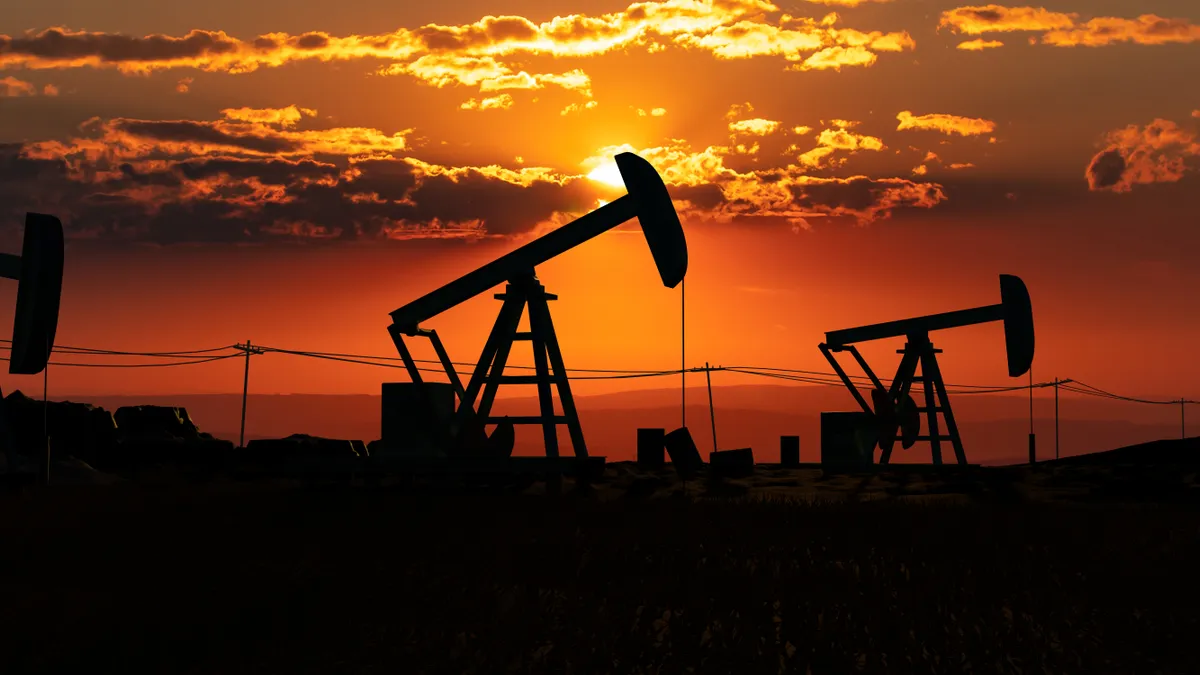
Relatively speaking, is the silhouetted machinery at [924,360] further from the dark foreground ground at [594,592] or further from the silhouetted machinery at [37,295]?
the silhouetted machinery at [37,295]

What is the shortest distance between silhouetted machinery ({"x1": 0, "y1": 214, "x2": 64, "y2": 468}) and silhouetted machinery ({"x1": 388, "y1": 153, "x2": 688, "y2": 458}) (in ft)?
30.0

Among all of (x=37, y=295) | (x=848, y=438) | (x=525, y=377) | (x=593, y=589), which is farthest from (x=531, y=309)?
(x=848, y=438)

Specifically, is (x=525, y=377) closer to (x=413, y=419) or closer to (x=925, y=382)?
(x=413, y=419)

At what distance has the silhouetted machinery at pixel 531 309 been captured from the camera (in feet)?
70.4

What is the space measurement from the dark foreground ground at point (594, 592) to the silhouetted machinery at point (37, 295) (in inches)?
78.9

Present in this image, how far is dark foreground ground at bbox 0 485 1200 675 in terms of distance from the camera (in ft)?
28.0

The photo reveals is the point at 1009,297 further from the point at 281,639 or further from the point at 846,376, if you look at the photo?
the point at 281,639

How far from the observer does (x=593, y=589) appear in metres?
10.8

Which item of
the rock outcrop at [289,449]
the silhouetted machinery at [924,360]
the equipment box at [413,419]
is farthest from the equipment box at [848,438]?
the equipment box at [413,419]

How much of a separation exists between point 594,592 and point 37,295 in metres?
Answer: 7.95

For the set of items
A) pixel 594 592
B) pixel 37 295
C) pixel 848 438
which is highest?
pixel 37 295

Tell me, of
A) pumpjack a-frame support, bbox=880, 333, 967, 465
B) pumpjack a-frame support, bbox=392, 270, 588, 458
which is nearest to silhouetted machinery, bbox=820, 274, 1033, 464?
pumpjack a-frame support, bbox=880, 333, 967, 465

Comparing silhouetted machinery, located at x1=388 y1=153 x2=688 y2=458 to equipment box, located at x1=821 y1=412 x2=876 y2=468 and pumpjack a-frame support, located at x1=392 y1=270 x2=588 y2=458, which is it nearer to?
pumpjack a-frame support, located at x1=392 y1=270 x2=588 y2=458

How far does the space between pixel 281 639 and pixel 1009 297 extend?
1050 inches
